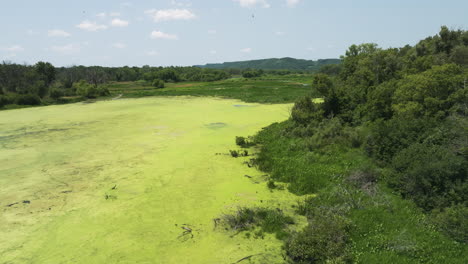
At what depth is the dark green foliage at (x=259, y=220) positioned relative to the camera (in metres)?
7.77

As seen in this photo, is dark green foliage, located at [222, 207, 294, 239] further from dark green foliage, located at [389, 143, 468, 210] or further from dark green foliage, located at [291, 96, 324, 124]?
dark green foliage, located at [291, 96, 324, 124]

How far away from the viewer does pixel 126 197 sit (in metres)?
10.1

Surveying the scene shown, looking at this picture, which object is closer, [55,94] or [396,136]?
[396,136]

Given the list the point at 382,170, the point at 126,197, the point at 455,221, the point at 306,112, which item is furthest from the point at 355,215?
the point at 306,112

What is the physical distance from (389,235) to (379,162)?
15.6 ft

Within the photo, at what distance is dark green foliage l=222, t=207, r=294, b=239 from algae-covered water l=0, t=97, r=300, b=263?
32 cm

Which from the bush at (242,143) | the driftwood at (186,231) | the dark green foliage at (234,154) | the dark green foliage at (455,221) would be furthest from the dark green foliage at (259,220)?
the bush at (242,143)

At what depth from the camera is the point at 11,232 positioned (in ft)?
26.9

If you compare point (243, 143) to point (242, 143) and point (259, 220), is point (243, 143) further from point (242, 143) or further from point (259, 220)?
point (259, 220)

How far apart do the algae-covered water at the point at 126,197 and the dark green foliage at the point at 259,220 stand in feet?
1.04

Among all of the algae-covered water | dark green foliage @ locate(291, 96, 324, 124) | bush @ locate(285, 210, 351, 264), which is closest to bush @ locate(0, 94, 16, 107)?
the algae-covered water

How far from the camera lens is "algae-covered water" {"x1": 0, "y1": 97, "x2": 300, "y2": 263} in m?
7.20

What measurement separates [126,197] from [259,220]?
5.00 meters

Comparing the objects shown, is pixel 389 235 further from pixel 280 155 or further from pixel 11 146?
pixel 11 146
